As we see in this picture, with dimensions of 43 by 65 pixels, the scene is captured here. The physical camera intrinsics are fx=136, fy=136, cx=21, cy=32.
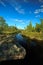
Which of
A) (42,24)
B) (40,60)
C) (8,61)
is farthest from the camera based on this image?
(42,24)

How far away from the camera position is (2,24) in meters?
101

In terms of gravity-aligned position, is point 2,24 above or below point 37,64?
above

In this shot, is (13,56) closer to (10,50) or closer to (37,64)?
(10,50)

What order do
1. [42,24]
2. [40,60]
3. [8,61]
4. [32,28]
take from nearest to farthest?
1. [8,61]
2. [40,60]
3. [42,24]
4. [32,28]

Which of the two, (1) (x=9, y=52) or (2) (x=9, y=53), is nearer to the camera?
(2) (x=9, y=53)

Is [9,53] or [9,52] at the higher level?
[9,52]

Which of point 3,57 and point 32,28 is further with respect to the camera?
point 32,28

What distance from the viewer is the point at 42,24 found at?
86188mm

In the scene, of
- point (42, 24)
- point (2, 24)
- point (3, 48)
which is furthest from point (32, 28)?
point (3, 48)

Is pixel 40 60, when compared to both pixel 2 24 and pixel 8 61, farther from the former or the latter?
pixel 2 24

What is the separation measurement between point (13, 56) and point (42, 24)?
2543 inches

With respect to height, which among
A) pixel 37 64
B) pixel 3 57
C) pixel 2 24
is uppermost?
pixel 2 24

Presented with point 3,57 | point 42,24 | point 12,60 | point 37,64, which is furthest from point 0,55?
point 42,24

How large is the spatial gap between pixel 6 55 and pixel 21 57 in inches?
114
